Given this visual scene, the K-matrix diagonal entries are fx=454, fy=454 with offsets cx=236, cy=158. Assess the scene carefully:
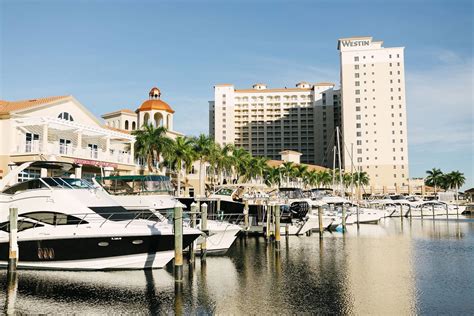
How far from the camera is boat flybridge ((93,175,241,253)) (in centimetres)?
3019

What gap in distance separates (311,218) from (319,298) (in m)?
27.3

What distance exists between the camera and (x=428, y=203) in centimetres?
8862

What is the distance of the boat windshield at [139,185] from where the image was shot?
3119cm

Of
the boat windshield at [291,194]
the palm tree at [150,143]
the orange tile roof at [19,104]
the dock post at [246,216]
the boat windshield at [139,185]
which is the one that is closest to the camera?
the boat windshield at [139,185]

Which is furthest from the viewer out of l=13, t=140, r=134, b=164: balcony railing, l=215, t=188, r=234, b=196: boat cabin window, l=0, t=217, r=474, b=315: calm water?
l=215, t=188, r=234, b=196: boat cabin window

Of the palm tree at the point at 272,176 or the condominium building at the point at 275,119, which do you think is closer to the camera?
the palm tree at the point at 272,176

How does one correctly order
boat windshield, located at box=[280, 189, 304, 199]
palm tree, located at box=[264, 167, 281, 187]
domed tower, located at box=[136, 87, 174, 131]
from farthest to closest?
1. palm tree, located at box=[264, 167, 281, 187]
2. domed tower, located at box=[136, 87, 174, 131]
3. boat windshield, located at box=[280, 189, 304, 199]

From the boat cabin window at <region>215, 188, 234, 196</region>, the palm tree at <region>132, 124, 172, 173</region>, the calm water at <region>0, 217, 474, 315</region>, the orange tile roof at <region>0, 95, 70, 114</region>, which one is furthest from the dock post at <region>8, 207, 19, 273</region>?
the palm tree at <region>132, 124, 172, 173</region>

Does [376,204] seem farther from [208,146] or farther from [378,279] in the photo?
[378,279]

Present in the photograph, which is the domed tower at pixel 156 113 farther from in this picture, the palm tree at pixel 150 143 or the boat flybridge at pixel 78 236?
the boat flybridge at pixel 78 236

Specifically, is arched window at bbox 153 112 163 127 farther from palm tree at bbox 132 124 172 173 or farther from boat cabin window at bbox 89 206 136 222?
boat cabin window at bbox 89 206 136 222

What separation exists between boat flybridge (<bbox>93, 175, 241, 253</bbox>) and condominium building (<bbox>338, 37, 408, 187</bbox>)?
11998 cm

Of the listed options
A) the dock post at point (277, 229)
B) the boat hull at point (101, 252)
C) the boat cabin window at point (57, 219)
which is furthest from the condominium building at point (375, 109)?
the boat cabin window at point (57, 219)

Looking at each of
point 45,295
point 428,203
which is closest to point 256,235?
point 45,295
